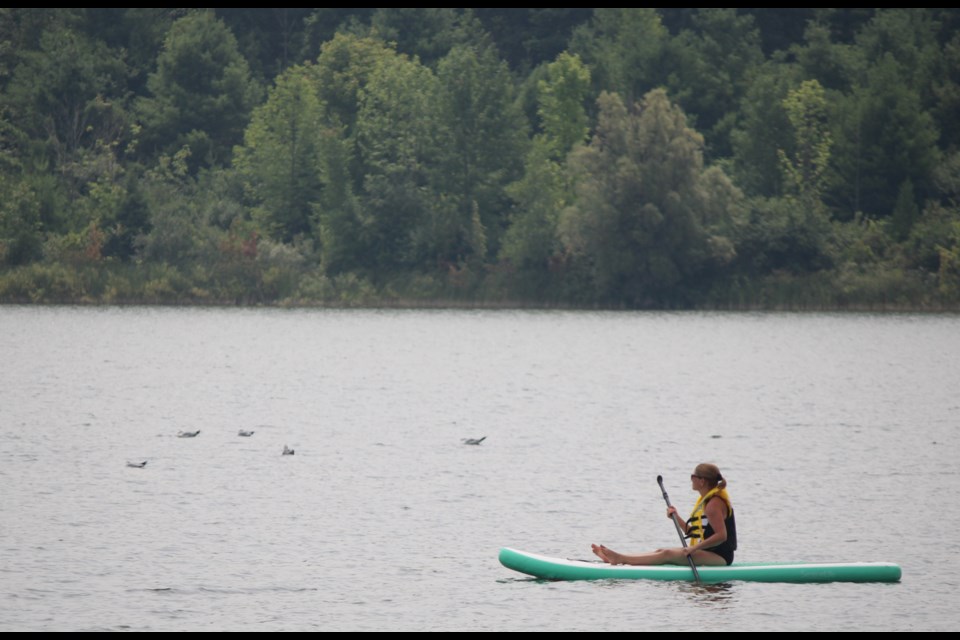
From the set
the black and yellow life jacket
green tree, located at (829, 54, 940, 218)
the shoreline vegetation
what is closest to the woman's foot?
the black and yellow life jacket

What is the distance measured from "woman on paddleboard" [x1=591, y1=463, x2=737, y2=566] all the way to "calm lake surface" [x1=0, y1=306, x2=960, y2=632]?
1.31 ft

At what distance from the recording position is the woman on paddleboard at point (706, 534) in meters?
22.3

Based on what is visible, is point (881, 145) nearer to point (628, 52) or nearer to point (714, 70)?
point (714, 70)

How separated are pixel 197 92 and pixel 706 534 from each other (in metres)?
101

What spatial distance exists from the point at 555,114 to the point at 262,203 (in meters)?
21.0

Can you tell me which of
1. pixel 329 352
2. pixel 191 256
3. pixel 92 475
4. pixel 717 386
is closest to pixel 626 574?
pixel 92 475

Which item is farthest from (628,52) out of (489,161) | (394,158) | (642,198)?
(642,198)

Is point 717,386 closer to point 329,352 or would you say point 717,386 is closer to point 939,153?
point 329,352

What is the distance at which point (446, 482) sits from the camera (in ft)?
109

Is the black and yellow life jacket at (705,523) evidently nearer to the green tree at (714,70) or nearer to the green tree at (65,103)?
the green tree at (714,70)

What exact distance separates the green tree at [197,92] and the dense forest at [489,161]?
0.63 feet

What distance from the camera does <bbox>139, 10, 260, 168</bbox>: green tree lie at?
11619 centimetres

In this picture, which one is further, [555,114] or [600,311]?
[555,114]
